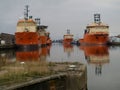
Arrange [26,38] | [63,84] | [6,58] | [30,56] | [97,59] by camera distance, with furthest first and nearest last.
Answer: [26,38], [30,56], [97,59], [6,58], [63,84]

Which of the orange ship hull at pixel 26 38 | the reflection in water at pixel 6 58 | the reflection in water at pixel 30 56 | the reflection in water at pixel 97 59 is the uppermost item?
the orange ship hull at pixel 26 38

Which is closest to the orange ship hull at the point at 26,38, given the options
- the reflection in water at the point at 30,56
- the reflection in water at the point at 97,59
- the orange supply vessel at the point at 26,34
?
the orange supply vessel at the point at 26,34

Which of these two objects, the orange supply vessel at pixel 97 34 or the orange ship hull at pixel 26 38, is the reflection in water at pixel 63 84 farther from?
the orange supply vessel at pixel 97 34

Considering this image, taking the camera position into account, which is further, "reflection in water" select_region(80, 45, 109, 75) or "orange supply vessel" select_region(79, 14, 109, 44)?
"orange supply vessel" select_region(79, 14, 109, 44)

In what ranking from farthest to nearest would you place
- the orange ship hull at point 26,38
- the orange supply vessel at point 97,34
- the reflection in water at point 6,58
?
the orange supply vessel at point 97,34
the orange ship hull at point 26,38
the reflection in water at point 6,58

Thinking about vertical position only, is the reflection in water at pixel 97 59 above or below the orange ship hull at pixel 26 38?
below

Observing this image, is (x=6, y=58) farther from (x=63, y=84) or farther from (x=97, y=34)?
(x=97, y=34)

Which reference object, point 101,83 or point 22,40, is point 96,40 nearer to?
point 22,40

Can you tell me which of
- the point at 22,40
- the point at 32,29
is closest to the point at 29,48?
the point at 22,40

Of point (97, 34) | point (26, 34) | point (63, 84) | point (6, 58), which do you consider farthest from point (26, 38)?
point (63, 84)

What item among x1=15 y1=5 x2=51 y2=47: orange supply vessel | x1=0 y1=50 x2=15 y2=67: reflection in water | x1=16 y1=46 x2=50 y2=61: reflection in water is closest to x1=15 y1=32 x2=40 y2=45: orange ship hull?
x1=15 y1=5 x2=51 y2=47: orange supply vessel

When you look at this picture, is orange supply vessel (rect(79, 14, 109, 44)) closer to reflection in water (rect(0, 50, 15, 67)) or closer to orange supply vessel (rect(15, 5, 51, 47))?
orange supply vessel (rect(15, 5, 51, 47))

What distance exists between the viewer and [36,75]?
42.2 feet

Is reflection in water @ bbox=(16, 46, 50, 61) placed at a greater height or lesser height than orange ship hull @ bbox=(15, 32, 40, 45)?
lesser
